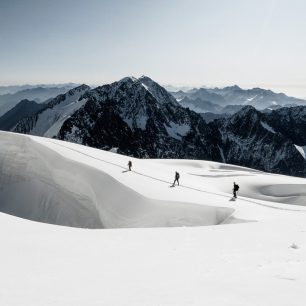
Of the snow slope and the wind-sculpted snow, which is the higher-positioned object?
the snow slope

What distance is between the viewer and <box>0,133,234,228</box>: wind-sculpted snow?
103ft

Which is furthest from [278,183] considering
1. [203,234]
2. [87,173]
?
[203,234]

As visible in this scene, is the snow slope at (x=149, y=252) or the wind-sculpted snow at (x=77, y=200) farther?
the wind-sculpted snow at (x=77, y=200)

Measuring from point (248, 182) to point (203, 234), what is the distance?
1488 inches

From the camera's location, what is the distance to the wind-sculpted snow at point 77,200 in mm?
31500

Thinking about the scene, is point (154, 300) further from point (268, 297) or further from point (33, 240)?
point (33, 240)

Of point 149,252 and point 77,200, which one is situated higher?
point 149,252

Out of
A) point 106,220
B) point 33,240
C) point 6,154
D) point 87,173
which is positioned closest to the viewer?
point 33,240

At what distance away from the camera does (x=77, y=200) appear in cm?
3881

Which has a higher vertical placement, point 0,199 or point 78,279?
point 78,279

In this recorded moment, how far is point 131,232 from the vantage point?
1961 centimetres

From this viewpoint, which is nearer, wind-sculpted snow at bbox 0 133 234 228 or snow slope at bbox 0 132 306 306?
snow slope at bbox 0 132 306 306

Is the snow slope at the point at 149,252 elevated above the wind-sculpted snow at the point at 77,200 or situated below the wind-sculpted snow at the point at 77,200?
above

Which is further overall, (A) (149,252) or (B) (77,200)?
(B) (77,200)
